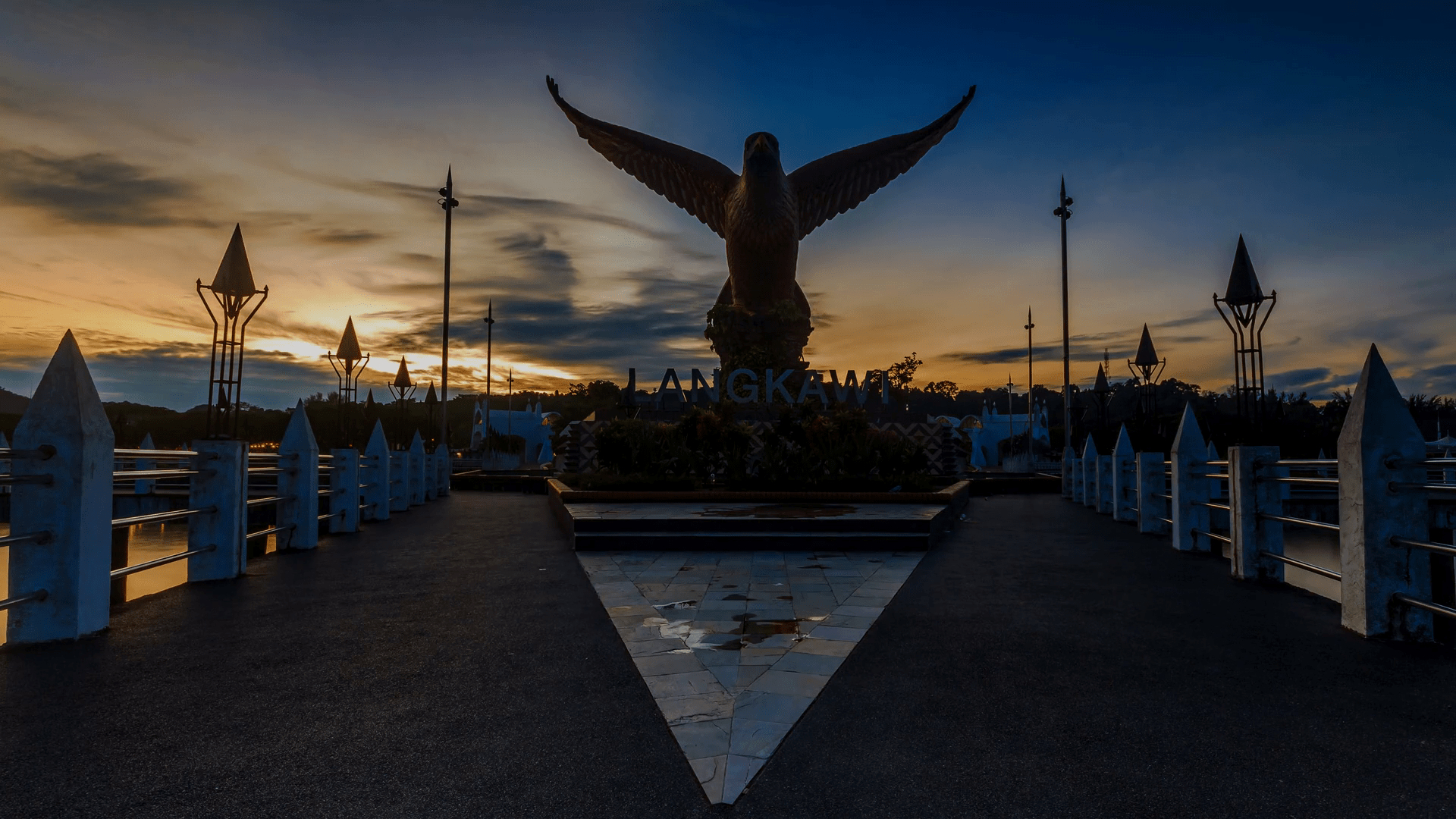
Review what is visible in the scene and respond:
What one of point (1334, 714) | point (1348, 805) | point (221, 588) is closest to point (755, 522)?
point (221, 588)

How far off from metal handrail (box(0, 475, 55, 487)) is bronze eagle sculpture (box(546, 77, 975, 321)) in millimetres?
19835

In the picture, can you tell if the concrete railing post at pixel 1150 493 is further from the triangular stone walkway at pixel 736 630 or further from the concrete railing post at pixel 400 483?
the concrete railing post at pixel 400 483

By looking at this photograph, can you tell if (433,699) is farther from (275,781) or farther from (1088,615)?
(1088,615)

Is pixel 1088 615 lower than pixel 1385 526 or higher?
lower

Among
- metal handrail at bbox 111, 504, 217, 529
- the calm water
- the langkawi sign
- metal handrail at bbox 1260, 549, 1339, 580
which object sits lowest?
the calm water

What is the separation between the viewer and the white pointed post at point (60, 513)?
15.5ft

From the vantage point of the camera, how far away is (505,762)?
2.93 meters

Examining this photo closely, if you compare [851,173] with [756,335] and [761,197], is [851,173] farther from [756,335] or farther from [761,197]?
[756,335]

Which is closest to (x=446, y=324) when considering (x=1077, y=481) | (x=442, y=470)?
(x=442, y=470)

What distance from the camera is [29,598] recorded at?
4.63 m

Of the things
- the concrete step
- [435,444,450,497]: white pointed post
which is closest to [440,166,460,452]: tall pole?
[435,444,450,497]: white pointed post

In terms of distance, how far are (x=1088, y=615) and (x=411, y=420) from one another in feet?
229

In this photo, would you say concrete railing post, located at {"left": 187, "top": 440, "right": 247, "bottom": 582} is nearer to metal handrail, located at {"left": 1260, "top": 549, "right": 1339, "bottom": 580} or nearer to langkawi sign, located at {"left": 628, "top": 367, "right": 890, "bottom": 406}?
metal handrail, located at {"left": 1260, "top": 549, "right": 1339, "bottom": 580}

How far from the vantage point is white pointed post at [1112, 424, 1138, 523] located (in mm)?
12914
